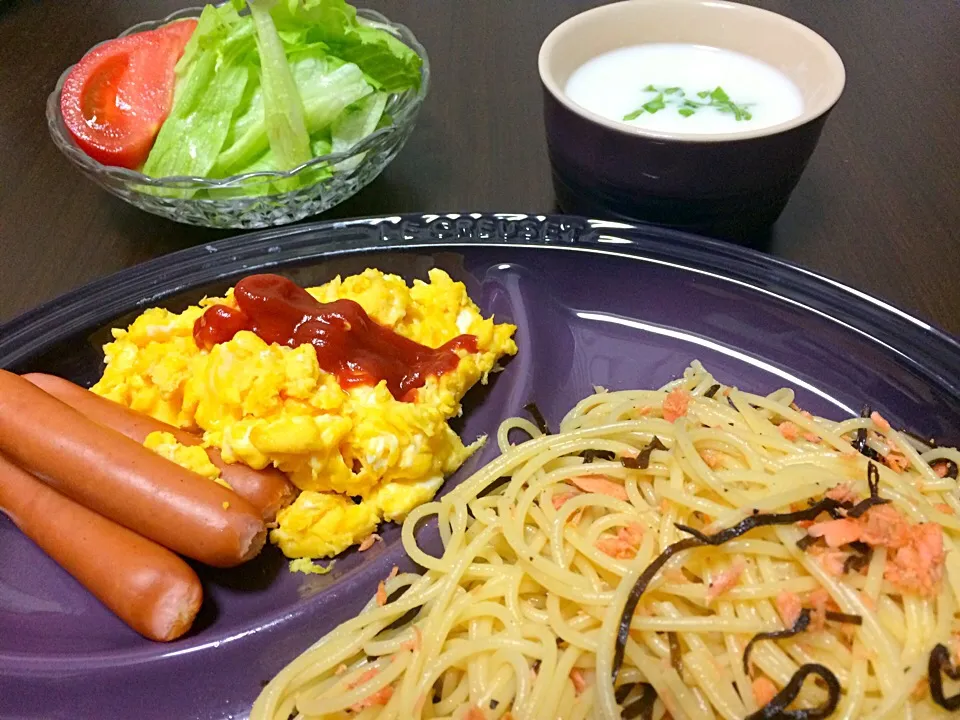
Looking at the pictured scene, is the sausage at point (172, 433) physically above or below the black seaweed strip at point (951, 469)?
below

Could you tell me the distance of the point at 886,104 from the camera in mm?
2996

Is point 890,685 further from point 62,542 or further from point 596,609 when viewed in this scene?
point 62,542

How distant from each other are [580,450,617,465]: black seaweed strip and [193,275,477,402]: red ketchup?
399mm

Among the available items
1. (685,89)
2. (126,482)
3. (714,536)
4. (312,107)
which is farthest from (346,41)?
(714,536)

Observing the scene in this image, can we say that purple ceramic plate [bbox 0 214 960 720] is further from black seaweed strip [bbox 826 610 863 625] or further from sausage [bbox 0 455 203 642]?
black seaweed strip [bbox 826 610 863 625]

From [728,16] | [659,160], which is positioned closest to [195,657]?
[659,160]

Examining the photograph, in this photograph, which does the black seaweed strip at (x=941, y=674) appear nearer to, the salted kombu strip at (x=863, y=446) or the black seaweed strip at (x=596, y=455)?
the salted kombu strip at (x=863, y=446)

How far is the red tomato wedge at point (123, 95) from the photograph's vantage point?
2.38m

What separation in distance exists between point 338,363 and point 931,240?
1970mm

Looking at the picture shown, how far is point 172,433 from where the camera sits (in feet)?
5.53

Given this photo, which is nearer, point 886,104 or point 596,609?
point 596,609

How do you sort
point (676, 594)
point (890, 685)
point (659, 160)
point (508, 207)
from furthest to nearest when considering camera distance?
1. point (508, 207)
2. point (659, 160)
3. point (676, 594)
4. point (890, 685)

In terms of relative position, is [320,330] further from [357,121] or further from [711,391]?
[357,121]

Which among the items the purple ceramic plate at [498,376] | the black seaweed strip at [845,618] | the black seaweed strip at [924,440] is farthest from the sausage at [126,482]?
the black seaweed strip at [924,440]
